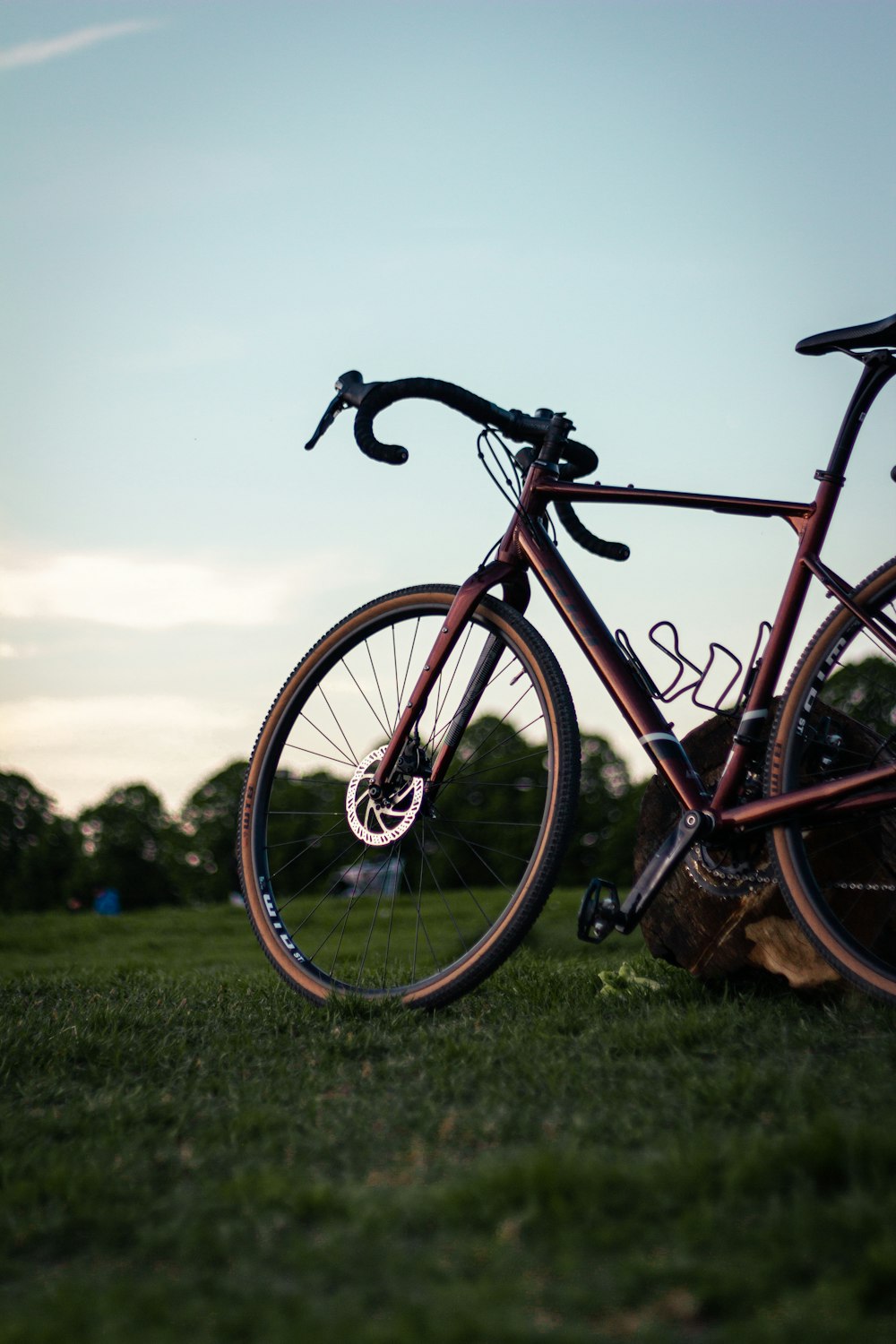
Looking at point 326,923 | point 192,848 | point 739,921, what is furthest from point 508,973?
point 192,848

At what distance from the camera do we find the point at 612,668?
3.50 metres

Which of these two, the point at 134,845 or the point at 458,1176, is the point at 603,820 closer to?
the point at 134,845

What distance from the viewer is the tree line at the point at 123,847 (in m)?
27.8

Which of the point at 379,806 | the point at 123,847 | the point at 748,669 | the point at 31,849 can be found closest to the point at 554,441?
the point at 748,669

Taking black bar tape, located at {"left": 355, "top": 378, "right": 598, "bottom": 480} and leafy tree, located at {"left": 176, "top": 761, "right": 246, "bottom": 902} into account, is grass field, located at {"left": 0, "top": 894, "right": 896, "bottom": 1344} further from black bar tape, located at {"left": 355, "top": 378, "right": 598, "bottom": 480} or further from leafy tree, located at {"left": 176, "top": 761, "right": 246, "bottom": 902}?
leafy tree, located at {"left": 176, "top": 761, "right": 246, "bottom": 902}

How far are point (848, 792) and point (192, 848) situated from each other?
97.9 feet

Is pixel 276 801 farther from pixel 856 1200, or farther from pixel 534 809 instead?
pixel 856 1200

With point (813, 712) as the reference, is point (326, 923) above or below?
→ below

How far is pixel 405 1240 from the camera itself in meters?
1.75

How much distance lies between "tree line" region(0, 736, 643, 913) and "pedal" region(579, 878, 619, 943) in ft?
74.4

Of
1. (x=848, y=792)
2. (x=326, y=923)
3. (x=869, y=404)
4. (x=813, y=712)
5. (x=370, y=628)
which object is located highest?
(x=869, y=404)

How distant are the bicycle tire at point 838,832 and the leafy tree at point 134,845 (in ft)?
97.0

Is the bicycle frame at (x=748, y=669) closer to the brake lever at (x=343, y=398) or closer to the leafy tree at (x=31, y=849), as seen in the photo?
the brake lever at (x=343, y=398)

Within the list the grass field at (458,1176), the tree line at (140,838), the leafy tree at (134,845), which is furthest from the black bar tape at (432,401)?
the leafy tree at (134,845)
